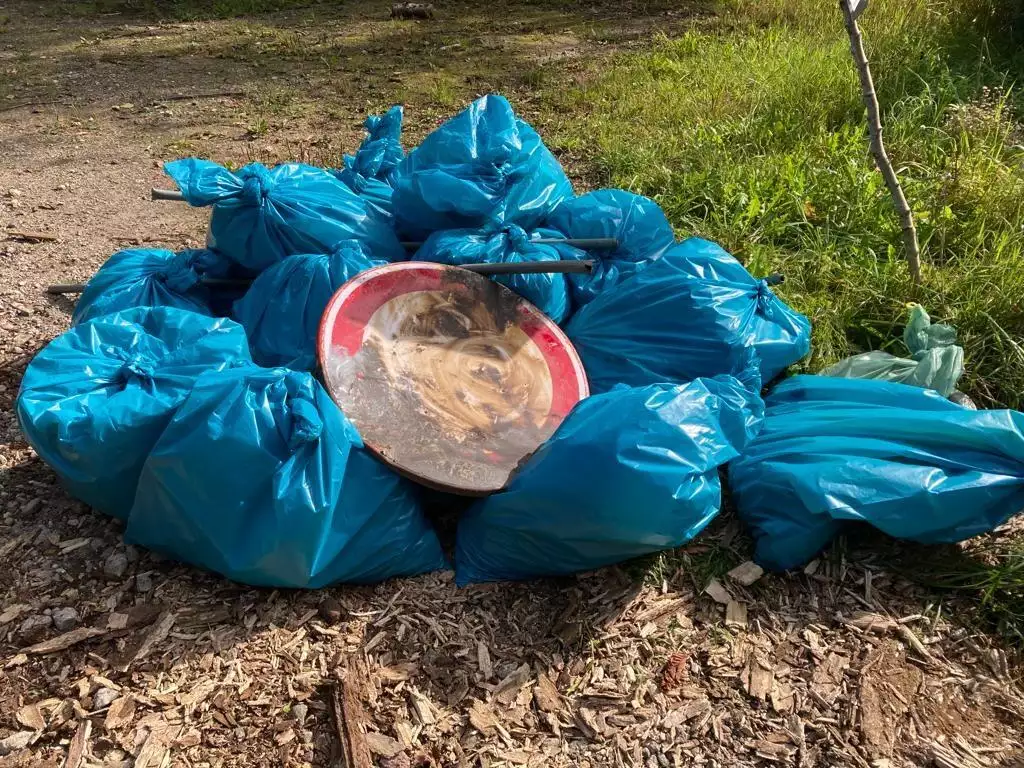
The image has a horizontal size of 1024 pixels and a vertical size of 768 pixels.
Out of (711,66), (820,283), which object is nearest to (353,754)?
(820,283)

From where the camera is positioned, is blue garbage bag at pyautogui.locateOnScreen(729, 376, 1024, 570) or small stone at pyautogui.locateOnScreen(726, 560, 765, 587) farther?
small stone at pyautogui.locateOnScreen(726, 560, 765, 587)

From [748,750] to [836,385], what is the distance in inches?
50.8

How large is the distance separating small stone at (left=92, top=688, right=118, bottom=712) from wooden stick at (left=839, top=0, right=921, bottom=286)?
3074 millimetres

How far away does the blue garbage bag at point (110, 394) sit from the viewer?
2.35m

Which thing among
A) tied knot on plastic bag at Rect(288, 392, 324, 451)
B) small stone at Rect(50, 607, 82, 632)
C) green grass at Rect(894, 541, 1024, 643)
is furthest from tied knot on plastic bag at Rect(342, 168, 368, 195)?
green grass at Rect(894, 541, 1024, 643)

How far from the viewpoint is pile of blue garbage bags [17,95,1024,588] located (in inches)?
88.3

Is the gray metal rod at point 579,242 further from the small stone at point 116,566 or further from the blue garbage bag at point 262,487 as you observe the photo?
the small stone at point 116,566

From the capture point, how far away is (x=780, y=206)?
417 centimetres

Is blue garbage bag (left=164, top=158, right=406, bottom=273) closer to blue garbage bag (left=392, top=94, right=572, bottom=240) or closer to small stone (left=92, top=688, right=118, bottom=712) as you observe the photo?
blue garbage bag (left=392, top=94, right=572, bottom=240)

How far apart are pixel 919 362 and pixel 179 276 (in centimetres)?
272

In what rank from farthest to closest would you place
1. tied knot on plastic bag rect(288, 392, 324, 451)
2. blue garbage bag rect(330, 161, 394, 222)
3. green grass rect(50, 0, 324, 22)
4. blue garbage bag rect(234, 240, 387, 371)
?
green grass rect(50, 0, 324, 22) < blue garbage bag rect(330, 161, 394, 222) < blue garbage bag rect(234, 240, 387, 371) < tied knot on plastic bag rect(288, 392, 324, 451)

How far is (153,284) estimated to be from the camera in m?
3.11

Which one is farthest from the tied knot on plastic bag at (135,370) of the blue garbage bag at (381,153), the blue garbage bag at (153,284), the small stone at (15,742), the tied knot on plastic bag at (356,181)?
the blue garbage bag at (381,153)

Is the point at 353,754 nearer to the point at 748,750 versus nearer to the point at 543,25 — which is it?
the point at 748,750
